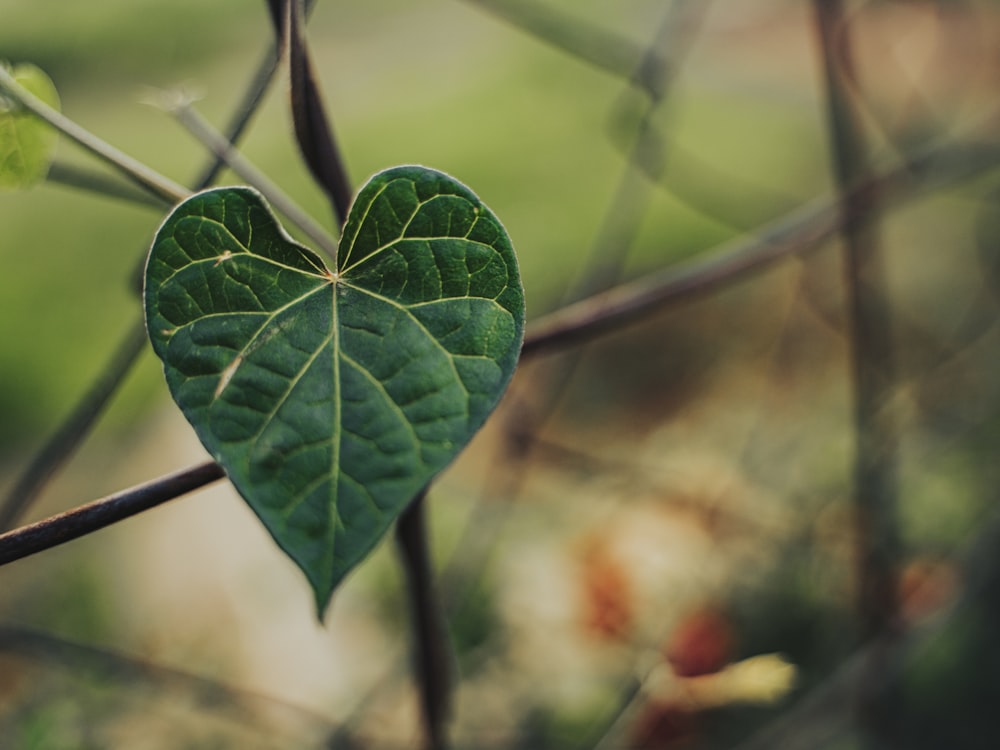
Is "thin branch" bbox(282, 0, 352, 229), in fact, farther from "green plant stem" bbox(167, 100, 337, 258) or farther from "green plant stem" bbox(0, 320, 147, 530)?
"green plant stem" bbox(0, 320, 147, 530)

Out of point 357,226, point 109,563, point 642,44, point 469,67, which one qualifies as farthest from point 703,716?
point 469,67

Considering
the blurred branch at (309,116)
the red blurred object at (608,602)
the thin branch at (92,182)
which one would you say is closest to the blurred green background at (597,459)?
the red blurred object at (608,602)

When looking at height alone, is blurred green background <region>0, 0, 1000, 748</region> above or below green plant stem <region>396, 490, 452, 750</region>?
below

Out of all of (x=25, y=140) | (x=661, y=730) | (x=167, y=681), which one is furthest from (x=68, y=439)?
(x=661, y=730)

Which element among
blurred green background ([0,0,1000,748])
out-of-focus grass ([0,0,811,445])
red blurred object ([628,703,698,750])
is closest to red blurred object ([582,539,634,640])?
blurred green background ([0,0,1000,748])

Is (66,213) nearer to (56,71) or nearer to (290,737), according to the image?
(56,71)
